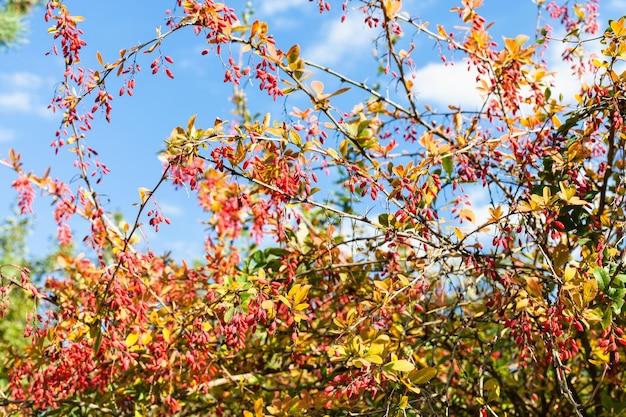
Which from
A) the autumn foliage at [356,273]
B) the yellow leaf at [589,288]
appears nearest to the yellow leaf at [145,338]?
the autumn foliage at [356,273]

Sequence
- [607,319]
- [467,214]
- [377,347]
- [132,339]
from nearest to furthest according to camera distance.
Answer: [607,319] → [377,347] → [132,339] → [467,214]

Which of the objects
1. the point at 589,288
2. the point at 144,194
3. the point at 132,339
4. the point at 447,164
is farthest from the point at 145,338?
the point at 589,288

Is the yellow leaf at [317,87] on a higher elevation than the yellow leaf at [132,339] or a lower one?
higher

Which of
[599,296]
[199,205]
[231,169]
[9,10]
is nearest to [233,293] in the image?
[231,169]

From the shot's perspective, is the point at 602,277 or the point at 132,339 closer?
the point at 602,277

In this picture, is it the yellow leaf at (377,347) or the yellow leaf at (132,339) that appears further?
the yellow leaf at (132,339)

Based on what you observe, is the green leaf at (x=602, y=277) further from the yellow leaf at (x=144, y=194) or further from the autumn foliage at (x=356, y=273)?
the yellow leaf at (x=144, y=194)

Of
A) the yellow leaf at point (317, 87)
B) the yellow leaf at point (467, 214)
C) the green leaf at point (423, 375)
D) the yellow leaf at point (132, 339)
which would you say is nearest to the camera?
the green leaf at point (423, 375)

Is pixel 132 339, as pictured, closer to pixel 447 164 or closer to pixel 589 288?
pixel 447 164

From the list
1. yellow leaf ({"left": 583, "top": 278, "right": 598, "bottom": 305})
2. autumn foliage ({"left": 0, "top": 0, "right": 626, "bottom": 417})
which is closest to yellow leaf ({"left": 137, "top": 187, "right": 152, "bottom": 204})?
autumn foliage ({"left": 0, "top": 0, "right": 626, "bottom": 417})

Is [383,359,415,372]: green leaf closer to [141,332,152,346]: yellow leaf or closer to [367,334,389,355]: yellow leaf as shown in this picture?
[367,334,389,355]: yellow leaf

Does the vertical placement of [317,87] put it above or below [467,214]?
above

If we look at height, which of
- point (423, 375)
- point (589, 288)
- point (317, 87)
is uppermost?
point (317, 87)

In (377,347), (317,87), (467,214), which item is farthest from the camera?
(467,214)
